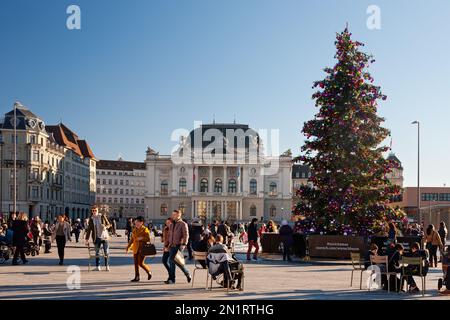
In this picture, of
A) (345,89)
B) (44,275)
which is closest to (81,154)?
(345,89)

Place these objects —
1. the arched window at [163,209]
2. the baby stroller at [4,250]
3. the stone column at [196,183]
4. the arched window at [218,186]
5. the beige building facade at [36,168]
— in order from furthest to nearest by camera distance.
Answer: the arched window at [218,186]
the arched window at [163,209]
the stone column at [196,183]
the beige building facade at [36,168]
the baby stroller at [4,250]

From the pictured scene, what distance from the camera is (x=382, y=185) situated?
28.4m

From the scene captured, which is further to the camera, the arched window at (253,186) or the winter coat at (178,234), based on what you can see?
the arched window at (253,186)

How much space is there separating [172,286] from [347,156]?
48.1 feet

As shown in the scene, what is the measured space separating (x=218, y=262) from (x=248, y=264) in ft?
31.8

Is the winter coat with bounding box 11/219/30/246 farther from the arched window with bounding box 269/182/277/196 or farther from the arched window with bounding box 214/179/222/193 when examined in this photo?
the arched window with bounding box 269/182/277/196

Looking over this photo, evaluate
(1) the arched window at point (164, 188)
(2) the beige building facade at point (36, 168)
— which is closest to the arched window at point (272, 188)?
(1) the arched window at point (164, 188)

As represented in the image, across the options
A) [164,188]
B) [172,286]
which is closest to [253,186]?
[164,188]

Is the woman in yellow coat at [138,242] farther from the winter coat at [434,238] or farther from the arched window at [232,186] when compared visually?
the arched window at [232,186]

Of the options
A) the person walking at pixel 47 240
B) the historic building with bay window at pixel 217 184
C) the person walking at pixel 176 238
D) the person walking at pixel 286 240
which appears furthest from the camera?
the historic building with bay window at pixel 217 184

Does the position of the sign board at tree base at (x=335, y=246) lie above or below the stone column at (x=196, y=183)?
below

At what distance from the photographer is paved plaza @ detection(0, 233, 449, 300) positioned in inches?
549

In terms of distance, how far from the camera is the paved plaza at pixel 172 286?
13945mm

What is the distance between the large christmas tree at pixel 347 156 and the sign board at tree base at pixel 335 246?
1723 mm
